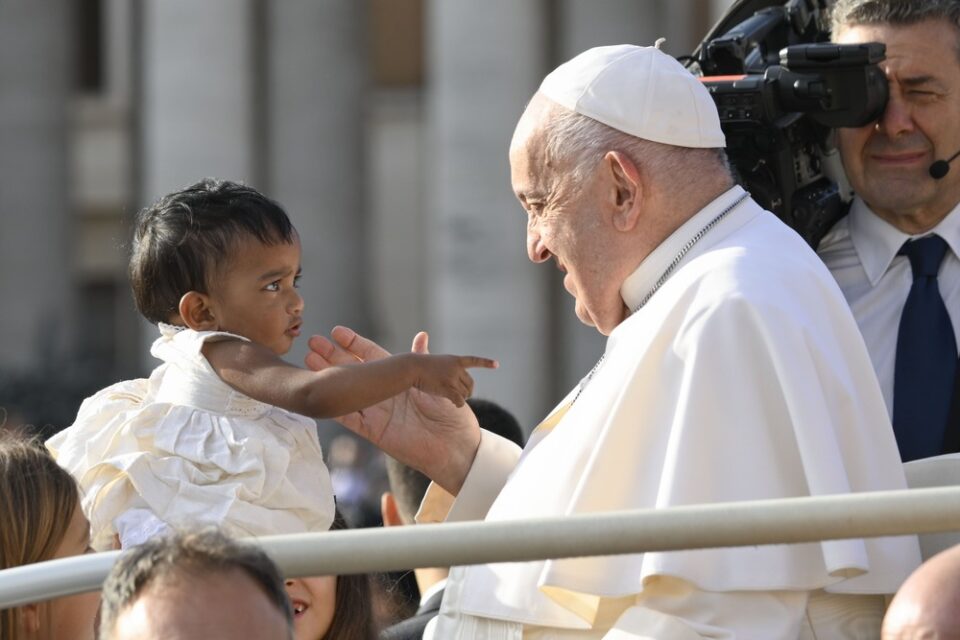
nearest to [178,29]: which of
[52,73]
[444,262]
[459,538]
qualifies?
[52,73]

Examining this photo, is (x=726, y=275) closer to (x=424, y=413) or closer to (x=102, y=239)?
(x=424, y=413)

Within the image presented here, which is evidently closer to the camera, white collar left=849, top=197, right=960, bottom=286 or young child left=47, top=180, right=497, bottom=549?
young child left=47, top=180, right=497, bottom=549

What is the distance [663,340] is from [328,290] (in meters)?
17.6

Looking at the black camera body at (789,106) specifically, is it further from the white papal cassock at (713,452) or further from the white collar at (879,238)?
the white papal cassock at (713,452)

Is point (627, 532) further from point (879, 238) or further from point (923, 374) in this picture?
point (879, 238)

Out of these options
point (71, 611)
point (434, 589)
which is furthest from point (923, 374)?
point (71, 611)

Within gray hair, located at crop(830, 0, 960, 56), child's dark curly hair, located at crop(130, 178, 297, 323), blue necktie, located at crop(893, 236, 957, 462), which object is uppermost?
gray hair, located at crop(830, 0, 960, 56)

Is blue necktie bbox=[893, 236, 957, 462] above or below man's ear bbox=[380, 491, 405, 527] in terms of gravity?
above

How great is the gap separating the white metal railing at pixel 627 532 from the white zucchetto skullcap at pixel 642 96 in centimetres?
142

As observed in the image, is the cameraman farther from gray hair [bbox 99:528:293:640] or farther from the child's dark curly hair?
gray hair [bbox 99:528:293:640]

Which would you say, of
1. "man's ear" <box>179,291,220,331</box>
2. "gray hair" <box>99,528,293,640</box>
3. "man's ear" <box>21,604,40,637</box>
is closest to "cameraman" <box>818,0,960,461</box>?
"man's ear" <box>179,291,220,331</box>

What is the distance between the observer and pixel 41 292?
21.6 meters

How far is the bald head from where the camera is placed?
2.57 m

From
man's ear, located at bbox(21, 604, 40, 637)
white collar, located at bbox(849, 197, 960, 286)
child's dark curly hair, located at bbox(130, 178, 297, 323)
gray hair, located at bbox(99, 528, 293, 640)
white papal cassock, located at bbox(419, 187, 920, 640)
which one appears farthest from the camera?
white collar, located at bbox(849, 197, 960, 286)
